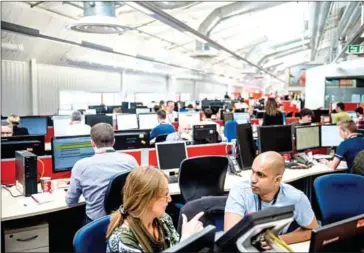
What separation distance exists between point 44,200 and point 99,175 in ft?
1.95

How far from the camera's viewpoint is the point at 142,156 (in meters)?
4.44

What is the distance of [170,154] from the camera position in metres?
4.30

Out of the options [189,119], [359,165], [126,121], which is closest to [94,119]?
[126,121]

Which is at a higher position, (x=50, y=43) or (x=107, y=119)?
(x=50, y=43)

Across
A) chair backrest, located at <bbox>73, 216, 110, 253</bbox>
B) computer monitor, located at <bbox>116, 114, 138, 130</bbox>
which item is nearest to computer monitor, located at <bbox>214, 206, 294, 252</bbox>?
chair backrest, located at <bbox>73, 216, 110, 253</bbox>

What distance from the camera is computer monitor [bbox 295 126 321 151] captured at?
17.1 ft

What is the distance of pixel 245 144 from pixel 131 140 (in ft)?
4.37

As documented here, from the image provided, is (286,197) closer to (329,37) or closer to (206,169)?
(206,169)

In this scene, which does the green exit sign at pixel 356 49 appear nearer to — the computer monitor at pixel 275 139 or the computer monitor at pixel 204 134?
the computer monitor at pixel 204 134

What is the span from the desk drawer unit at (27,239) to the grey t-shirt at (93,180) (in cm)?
34

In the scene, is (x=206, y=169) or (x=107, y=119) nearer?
(x=206, y=169)

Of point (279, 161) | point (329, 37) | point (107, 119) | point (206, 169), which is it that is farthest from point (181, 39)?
point (279, 161)

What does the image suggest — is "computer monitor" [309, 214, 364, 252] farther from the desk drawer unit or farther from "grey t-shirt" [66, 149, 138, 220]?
the desk drawer unit

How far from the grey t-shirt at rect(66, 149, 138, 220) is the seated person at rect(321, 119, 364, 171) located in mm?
2705
